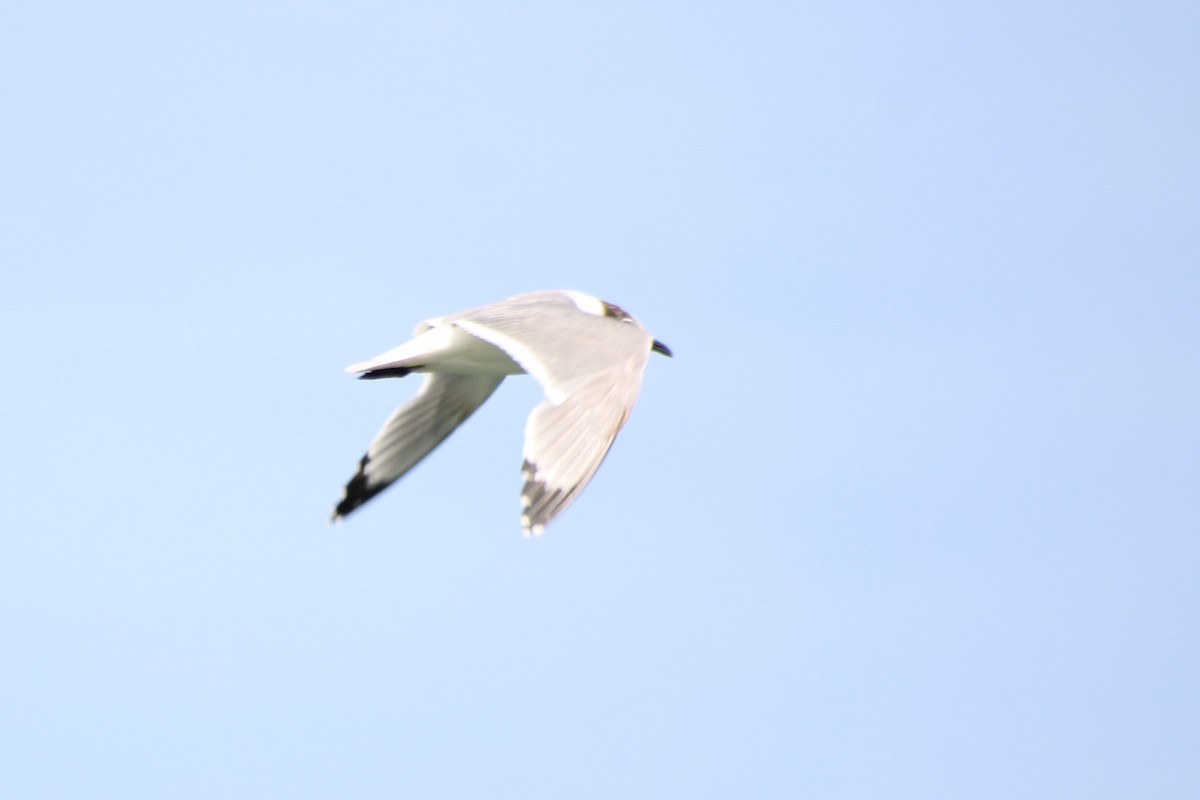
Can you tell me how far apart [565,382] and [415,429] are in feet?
5.76

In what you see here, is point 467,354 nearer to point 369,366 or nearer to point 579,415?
point 369,366

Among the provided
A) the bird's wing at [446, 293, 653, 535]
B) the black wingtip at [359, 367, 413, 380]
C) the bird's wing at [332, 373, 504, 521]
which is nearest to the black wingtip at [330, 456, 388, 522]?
the bird's wing at [332, 373, 504, 521]

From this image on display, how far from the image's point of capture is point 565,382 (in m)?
4.36

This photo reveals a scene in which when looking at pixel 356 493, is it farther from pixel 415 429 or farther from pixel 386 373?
pixel 386 373

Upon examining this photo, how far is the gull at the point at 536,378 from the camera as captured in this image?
4.04 metres

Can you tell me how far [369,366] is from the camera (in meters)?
5.28

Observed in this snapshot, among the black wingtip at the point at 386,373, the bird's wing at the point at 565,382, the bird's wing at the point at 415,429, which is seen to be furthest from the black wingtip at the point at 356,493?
the bird's wing at the point at 565,382

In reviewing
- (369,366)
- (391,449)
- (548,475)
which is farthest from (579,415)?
(391,449)

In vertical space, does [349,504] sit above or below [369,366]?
below

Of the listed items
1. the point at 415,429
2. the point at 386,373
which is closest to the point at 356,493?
the point at 415,429

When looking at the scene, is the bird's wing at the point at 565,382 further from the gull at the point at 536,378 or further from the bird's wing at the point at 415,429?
the bird's wing at the point at 415,429

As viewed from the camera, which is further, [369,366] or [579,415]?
[369,366]

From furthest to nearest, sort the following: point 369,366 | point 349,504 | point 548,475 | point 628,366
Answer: point 349,504 < point 369,366 < point 628,366 < point 548,475

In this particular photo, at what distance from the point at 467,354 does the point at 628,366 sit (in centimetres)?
109
